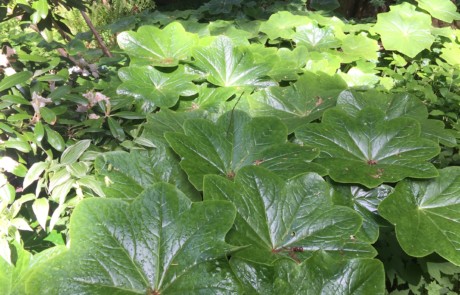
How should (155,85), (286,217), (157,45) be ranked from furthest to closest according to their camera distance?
1. (157,45)
2. (155,85)
3. (286,217)

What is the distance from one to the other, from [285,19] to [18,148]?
5.15ft

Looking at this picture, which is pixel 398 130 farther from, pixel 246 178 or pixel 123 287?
pixel 123 287

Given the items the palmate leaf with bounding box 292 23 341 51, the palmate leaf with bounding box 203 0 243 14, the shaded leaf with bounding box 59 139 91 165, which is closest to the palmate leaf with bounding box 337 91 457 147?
the shaded leaf with bounding box 59 139 91 165

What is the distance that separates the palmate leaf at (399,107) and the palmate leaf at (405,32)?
1.19 m

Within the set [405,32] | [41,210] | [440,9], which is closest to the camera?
[41,210]

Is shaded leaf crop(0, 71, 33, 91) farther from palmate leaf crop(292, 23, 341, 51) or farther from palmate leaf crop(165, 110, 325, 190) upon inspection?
palmate leaf crop(292, 23, 341, 51)

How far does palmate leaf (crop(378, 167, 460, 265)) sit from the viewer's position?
708 mm

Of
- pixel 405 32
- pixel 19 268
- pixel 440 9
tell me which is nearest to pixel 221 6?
pixel 405 32

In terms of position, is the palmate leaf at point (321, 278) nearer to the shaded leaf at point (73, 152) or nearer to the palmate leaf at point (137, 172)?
the palmate leaf at point (137, 172)

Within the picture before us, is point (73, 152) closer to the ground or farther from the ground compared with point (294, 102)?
farther from the ground

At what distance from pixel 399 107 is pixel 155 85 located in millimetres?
709

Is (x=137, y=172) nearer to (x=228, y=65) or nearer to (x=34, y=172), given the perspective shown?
(x=34, y=172)

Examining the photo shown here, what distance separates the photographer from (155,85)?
4.09 feet

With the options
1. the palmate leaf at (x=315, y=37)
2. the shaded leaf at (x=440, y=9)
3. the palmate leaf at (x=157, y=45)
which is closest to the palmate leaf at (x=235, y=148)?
the palmate leaf at (x=157, y=45)
